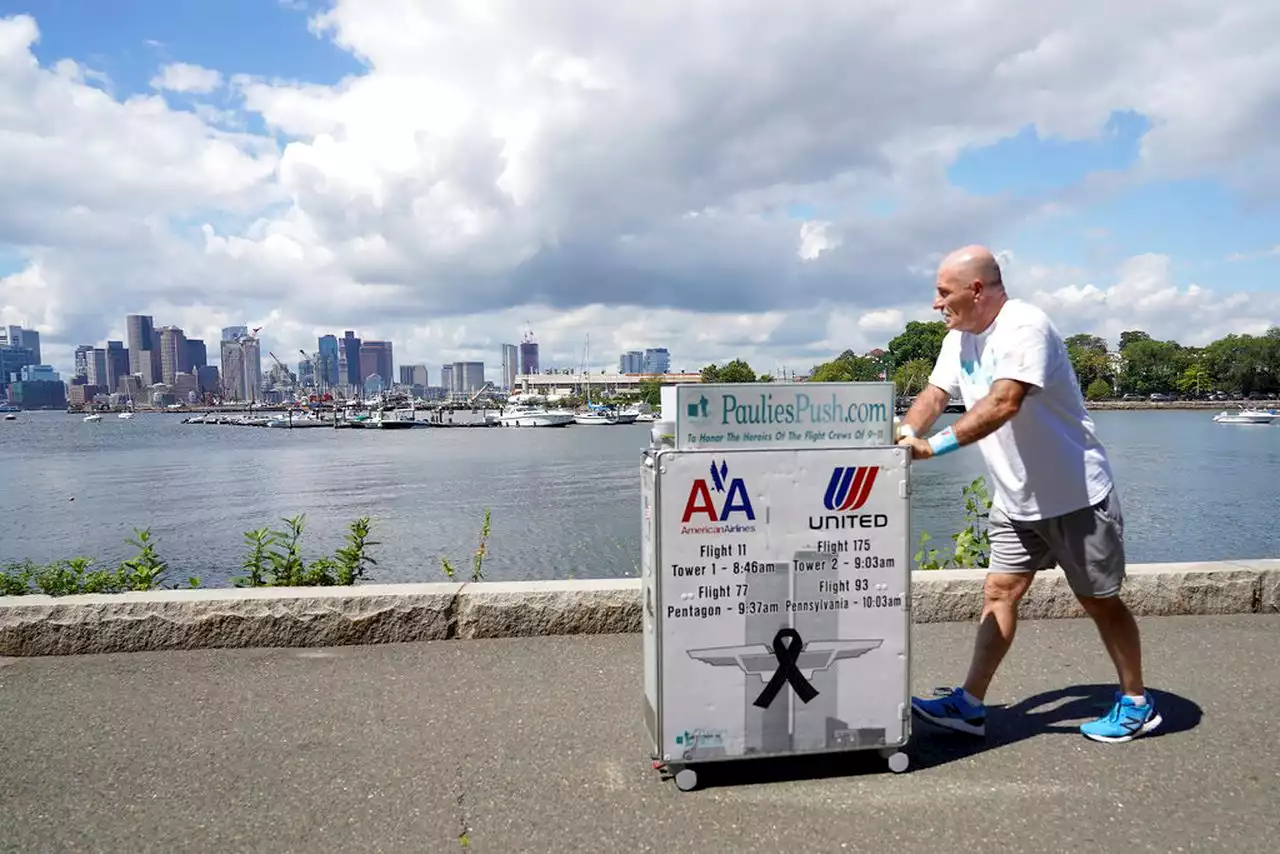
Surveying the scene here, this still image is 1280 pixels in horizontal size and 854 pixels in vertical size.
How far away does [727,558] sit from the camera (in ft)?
11.6

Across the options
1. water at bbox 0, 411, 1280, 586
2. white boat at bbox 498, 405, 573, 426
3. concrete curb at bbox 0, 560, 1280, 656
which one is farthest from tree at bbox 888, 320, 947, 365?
concrete curb at bbox 0, 560, 1280, 656

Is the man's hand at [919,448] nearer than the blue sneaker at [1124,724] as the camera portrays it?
Yes

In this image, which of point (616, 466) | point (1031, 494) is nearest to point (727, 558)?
point (1031, 494)

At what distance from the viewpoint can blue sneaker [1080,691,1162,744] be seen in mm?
3846

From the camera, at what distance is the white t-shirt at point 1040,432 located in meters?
3.69

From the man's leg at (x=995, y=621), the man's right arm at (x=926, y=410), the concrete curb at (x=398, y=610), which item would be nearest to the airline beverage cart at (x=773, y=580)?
the man's right arm at (x=926, y=410)

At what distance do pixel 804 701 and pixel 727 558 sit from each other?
63cm

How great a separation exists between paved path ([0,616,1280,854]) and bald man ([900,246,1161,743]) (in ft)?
0.62

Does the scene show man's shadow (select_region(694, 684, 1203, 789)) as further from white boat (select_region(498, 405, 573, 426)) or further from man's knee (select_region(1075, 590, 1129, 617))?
white boat (select_region(498, 405, 573, 426))

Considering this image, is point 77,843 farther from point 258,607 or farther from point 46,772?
point 258,607

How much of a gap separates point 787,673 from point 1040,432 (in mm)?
1453

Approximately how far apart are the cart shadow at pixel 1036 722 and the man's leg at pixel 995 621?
0.07 meters

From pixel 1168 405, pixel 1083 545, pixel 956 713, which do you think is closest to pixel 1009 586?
pixel 1083 545

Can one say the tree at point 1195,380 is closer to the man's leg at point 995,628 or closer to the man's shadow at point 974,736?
the man's shadow at point 974,736
